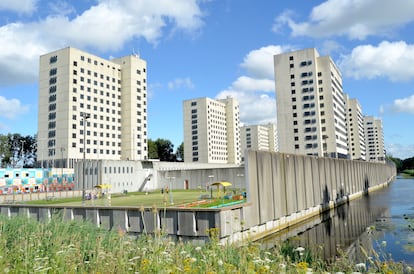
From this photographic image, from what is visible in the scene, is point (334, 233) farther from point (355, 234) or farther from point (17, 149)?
point (17, 149)

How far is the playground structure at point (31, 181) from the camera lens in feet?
202

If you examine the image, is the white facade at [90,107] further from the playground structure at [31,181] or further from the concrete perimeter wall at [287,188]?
the concrete perimeter wall at [287,188]

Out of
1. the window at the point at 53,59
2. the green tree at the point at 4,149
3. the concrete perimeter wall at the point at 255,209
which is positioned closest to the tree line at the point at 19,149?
Result: the green tree at the point at 4,149

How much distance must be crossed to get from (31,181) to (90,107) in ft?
129

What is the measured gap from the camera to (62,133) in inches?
3688

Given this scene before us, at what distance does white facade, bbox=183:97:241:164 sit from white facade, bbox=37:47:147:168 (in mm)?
51421

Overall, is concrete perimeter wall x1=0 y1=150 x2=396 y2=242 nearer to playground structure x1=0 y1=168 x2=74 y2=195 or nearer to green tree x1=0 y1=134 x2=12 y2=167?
playground structure x1=0 y1=168 x2=74 y2=195

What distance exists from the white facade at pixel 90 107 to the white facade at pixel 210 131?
5142 cm

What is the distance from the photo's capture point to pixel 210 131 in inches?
6481

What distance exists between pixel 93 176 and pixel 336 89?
83698 mm

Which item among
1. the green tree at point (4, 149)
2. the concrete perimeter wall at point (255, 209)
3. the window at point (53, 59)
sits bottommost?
the concrete perimeter wall at point (255, 209)

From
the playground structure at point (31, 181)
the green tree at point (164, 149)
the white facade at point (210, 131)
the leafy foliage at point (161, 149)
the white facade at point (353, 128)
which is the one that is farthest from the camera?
the white facade at point (353, 128)

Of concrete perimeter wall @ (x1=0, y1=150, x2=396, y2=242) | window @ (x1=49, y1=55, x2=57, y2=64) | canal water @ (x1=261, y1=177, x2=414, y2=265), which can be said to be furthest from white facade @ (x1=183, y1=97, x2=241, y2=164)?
canal water @ (x1=261, y1=177, x2=414, y2=265)

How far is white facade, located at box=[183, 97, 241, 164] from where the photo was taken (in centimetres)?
16300
